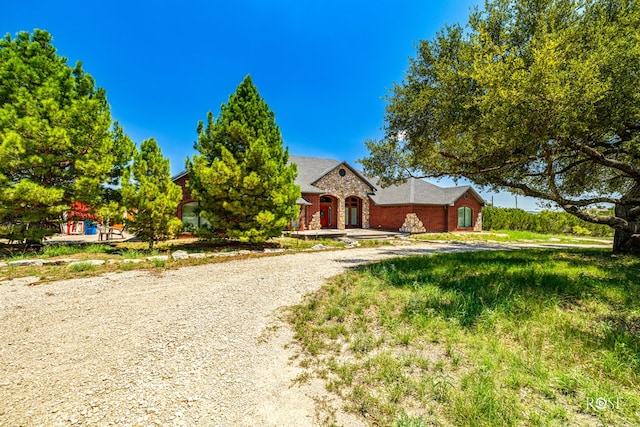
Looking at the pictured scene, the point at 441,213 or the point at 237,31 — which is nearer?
the point at 237,31

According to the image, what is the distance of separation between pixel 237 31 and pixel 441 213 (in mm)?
Answer: 20756

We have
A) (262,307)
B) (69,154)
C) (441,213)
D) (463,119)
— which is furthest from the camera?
(441,213)

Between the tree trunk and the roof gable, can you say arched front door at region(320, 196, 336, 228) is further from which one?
the tree trunk

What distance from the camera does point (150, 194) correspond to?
432 inches

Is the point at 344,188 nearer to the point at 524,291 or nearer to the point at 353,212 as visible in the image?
the point at 353,212

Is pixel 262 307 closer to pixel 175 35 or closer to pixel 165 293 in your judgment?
pixel 165 293

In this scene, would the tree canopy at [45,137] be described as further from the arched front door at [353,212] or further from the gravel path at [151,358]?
the arched front door at [353,212]

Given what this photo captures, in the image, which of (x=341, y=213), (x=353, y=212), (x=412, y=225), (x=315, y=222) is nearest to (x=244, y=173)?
(x=315, y=222)

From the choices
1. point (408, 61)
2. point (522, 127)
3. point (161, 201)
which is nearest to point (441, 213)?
point (408, 61)

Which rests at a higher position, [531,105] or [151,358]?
[531,105]

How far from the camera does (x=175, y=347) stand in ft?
12.5

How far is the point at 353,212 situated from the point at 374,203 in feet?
7.09

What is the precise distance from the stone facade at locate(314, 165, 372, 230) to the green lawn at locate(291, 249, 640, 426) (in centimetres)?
1829

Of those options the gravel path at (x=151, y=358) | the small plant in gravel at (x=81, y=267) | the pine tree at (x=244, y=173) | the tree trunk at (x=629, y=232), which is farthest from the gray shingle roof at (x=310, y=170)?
the tree trunk at (x=629, y=232)
